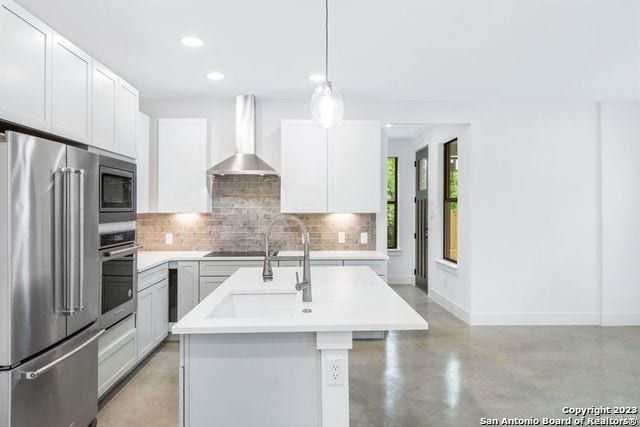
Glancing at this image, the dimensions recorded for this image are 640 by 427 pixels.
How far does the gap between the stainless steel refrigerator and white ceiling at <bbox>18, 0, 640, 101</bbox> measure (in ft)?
3.86

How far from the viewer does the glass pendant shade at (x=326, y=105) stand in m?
2.39

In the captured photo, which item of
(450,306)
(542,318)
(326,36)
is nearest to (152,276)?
(326,36)

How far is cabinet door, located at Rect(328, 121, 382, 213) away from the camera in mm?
4422

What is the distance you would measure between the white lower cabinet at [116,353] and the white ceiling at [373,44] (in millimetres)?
2178

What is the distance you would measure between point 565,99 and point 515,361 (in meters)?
3.07

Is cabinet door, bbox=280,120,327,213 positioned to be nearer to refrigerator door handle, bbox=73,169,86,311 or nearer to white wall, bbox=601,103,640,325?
refrigerator door handle, bbox=73,169,86,311

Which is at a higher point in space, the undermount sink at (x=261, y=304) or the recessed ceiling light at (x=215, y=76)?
the recessed ceiling light at (x=215, y=76)

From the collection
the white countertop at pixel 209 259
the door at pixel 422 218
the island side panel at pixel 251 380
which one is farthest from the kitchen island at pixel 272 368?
the door at pixel 422 218

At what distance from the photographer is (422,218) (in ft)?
22.6

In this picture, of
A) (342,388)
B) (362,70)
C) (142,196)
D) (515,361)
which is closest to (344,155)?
(362,70)

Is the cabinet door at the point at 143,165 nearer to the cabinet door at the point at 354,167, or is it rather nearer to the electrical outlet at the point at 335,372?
the cabinet door at the point at 354,167

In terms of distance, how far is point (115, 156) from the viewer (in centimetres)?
305

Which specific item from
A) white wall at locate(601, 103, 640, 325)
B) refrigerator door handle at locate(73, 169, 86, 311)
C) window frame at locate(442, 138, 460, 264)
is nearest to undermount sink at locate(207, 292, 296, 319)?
refrigerator door handle at locate(73, 169, 86, 311)

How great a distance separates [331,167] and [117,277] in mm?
2431
